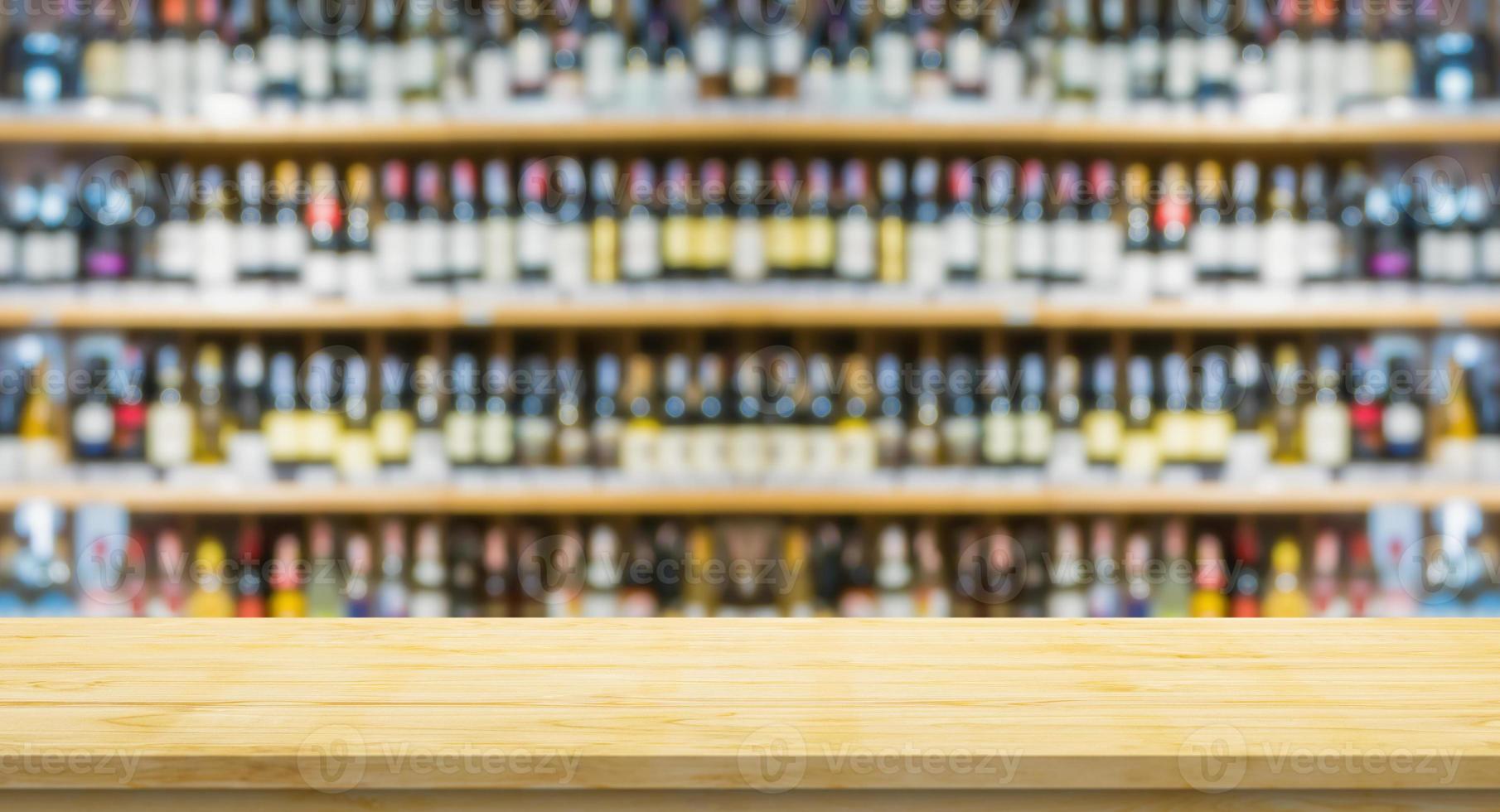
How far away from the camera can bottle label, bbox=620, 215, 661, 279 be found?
2170 mm

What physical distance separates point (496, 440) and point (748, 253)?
59cm

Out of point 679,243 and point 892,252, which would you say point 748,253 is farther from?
point 892,252

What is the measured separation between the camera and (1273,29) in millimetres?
2238

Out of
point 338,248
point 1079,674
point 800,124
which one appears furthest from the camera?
point 338,248

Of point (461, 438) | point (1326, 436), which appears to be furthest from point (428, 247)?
point (1326, 436)

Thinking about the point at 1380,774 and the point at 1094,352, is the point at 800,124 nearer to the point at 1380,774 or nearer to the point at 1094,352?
the point at 1094,352

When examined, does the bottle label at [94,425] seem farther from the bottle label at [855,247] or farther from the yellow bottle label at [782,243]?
the bottle label at [855,247]

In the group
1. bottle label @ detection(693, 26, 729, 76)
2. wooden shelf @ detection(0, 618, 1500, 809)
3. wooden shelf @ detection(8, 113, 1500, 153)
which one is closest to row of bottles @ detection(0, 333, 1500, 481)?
wooden shelf @ detection(8, 113, 1500, 153)

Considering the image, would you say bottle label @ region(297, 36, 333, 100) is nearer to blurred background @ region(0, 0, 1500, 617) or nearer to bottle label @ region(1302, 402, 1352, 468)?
blurred background @ region(0, 0, 1500, 617)

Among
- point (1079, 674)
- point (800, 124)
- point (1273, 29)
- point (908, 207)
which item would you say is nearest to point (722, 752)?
point (1079, 674)

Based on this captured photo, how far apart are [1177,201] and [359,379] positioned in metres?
1.61

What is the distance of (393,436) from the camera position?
2.21 m

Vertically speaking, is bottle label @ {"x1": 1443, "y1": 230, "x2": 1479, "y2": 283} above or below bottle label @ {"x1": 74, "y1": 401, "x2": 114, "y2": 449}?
above

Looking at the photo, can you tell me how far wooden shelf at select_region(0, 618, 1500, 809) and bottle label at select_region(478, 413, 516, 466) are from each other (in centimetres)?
125
